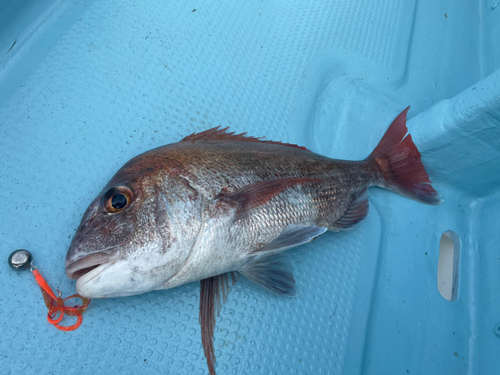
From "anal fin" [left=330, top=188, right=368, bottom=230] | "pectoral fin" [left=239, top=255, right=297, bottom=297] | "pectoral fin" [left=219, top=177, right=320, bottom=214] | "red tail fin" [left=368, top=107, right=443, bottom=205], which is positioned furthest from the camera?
"red tail fin" [left=368, top=107, right=443, bottom=205]

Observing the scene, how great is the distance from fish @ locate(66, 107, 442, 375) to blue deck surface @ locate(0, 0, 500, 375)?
10.0 inches

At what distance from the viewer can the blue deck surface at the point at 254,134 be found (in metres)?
1.29

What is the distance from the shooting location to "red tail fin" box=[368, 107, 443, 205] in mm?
1656

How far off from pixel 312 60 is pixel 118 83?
1.21 m

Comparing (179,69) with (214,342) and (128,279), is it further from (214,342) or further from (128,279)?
(214,342)

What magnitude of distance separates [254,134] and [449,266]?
1.57 meters

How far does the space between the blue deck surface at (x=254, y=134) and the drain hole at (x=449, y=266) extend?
45 millimetres

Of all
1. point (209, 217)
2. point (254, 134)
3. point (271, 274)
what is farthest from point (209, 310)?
point (254, 134)

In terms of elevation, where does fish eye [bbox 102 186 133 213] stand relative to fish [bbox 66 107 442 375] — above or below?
above

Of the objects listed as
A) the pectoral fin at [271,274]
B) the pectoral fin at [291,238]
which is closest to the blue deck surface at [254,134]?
the pectoral fin at [271,274]

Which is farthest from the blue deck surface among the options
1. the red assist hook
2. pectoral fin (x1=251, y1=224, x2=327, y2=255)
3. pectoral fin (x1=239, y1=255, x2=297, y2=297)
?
pectoral fin (x1=251, y1=224, x2=327, y2=255)

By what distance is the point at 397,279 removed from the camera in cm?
170

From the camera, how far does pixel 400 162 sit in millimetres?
1665

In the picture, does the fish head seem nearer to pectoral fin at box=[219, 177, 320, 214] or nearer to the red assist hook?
pectoral fin at box=[219, 177, 320, 214]
